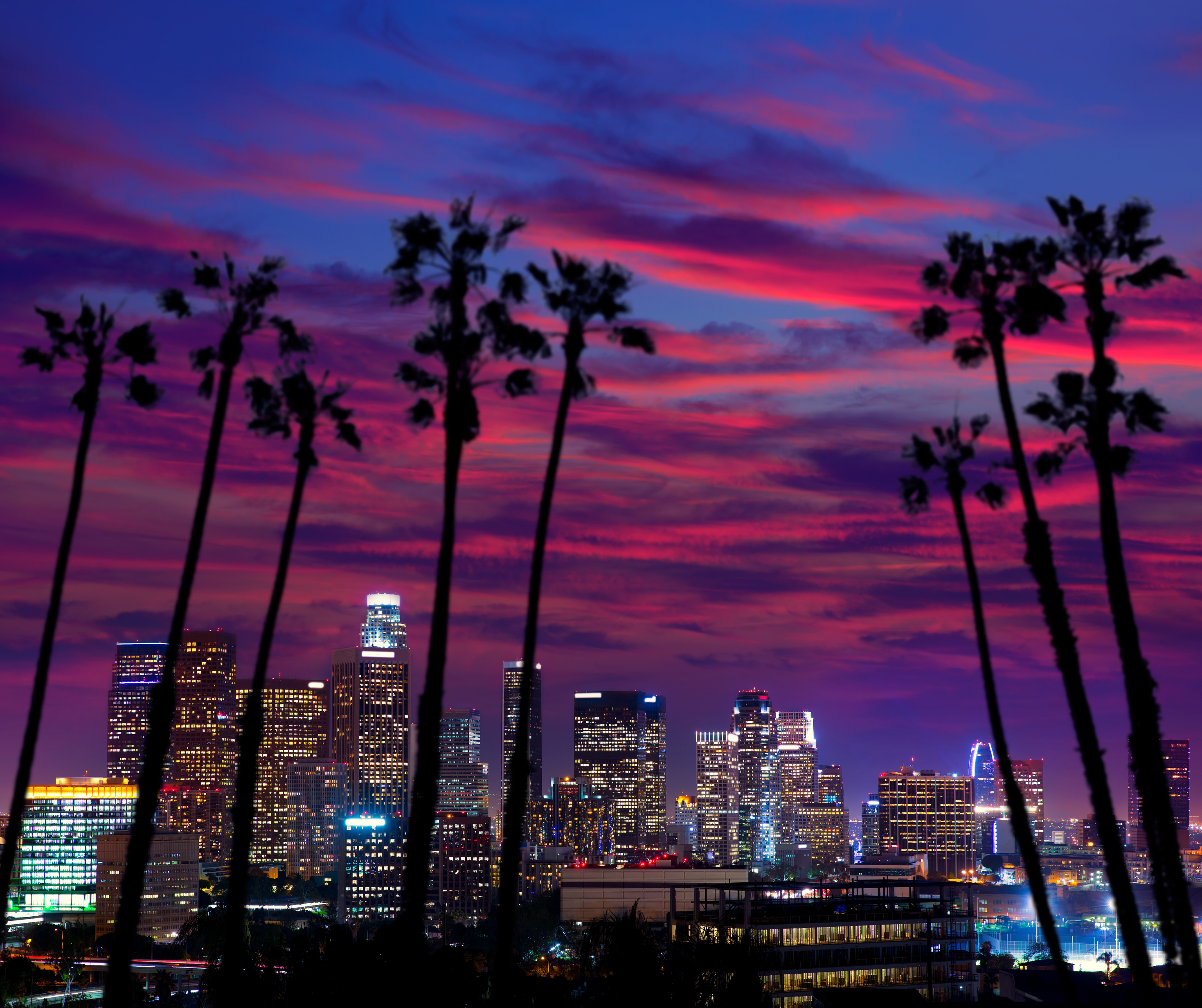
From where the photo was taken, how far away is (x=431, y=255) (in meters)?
38.3

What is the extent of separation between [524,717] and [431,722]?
222cm

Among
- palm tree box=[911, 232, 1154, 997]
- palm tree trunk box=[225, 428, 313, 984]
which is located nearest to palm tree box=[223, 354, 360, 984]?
palm tree trunk box=[225, 428, 313, 984]

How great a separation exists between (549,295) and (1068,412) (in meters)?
14.0

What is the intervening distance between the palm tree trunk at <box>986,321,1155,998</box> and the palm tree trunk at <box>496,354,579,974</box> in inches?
463

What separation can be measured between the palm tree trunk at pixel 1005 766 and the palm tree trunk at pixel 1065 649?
2.20 meters

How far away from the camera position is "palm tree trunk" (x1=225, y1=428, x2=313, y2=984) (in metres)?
41.2

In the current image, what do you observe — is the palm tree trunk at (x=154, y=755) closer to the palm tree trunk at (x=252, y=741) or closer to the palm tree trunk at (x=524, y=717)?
the palm tree trunk at (x=252, y=741)

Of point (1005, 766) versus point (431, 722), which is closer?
point (431, 722)

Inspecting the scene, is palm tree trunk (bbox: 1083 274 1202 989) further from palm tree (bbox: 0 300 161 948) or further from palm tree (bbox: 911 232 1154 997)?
palm tree (bbox: 0 300 161 948)

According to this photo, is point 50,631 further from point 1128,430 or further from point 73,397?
point 1128,430

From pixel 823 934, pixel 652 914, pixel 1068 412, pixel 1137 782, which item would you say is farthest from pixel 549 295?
pixel 652 914

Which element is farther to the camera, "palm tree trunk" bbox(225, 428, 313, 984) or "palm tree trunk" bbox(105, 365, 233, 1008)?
"palm tree trunk" bbox(225, 428, 313, 984)

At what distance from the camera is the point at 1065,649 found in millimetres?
39688

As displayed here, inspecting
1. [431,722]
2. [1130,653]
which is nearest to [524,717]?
[431,722]
